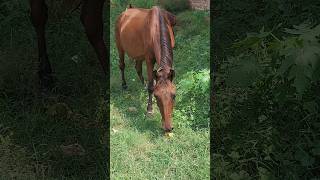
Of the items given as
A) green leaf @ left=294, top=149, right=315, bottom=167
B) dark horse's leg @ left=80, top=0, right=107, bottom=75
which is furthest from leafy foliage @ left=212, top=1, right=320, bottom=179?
dark horse's leg @ left=80, top=0, right=107, bottom=75

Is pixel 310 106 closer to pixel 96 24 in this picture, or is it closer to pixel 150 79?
pixel 150 79

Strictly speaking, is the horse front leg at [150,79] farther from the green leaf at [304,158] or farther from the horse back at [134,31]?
the green leaf at [304,158]

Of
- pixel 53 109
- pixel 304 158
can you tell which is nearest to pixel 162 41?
pixel 304 158

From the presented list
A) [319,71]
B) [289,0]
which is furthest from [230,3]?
[319,71]

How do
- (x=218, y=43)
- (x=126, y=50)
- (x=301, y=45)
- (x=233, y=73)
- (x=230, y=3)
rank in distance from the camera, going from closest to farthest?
(x=301, y=45)
(x=233, y=73)
(x=126, y=50)
(x=218, y=43)
(x=230, y=3)

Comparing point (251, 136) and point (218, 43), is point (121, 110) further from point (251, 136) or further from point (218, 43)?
point (218, 43)

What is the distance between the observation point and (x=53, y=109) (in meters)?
5.08

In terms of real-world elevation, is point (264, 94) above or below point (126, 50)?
below

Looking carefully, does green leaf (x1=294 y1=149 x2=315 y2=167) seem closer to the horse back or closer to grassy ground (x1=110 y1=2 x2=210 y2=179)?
grassy ground (x1=110 y1=2 x2=210 y2=179)

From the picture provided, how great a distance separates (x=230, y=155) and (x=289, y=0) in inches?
112

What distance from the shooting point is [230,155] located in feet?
13.9

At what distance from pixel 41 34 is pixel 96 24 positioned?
0.87 m

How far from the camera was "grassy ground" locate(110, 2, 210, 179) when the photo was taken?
3.97m

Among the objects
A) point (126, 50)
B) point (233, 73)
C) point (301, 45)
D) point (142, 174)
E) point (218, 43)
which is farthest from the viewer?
point (218, 43)
